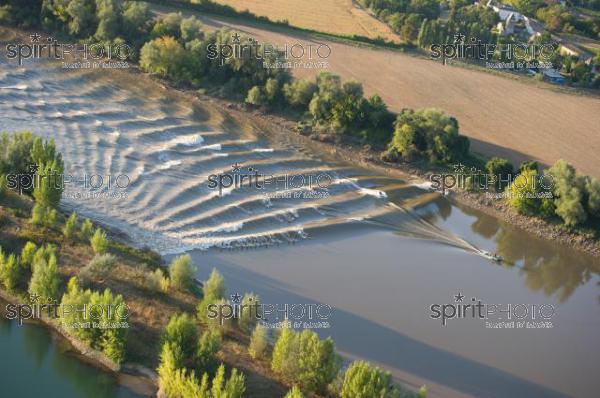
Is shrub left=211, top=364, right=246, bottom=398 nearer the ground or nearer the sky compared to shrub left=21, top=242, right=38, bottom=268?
nearer the ground

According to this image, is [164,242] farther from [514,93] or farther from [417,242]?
[514,93]

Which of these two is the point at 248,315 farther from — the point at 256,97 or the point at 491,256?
the point at 256,97

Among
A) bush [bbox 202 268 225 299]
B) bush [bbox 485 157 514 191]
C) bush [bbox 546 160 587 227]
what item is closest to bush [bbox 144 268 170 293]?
bush [bbox 202 268 225 299]

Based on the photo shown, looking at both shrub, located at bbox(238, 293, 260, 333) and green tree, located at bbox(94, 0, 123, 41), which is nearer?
shrub, located at bbox(238, 293, 260, 333)

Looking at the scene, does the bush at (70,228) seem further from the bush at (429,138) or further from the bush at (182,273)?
the bush at (429,138)

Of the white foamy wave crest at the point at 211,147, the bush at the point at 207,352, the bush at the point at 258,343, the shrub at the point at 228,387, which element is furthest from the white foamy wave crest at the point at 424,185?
the shrub at the point at 228,387

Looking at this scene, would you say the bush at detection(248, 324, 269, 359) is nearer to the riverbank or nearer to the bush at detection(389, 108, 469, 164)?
the riverbank

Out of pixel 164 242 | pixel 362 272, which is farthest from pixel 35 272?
pixel 362 272

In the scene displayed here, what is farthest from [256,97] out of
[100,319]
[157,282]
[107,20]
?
[100,319]
